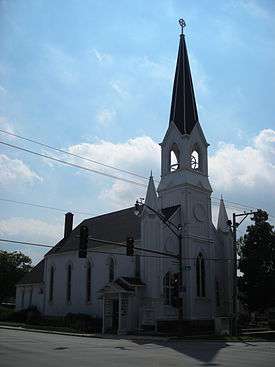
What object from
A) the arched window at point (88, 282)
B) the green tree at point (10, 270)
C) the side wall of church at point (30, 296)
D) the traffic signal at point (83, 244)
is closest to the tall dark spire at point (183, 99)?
the arched window at point (88, 282)

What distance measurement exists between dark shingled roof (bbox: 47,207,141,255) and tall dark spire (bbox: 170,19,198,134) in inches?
409

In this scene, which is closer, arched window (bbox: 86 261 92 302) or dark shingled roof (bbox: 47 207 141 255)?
dark shingled roof (bbox: 47 207 141 255)

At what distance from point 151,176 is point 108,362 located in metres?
26.8

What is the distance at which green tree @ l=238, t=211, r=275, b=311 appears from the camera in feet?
136

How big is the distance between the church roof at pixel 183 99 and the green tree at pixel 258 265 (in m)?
11.2

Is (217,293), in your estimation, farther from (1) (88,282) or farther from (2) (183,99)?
(2) (183,99)

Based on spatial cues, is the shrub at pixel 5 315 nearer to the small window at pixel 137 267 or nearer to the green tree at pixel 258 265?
the small window at pixel 137 267

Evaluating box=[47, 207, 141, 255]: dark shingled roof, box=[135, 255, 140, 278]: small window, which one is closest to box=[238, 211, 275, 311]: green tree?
box=[135, 255, 140, 278]: small window

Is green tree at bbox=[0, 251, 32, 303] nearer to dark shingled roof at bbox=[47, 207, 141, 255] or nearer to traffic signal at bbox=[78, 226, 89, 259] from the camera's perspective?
dark shingled roof at bbox=[47, 207, 141, 255]

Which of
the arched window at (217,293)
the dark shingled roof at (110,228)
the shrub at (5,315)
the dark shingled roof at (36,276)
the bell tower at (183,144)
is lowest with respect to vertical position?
the shrub at (5,315)

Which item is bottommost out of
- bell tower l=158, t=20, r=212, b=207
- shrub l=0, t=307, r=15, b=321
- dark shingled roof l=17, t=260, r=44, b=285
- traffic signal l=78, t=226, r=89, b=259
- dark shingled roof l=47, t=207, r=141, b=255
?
shrub l=0, t=307, r=15, b=321

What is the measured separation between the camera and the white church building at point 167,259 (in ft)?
128

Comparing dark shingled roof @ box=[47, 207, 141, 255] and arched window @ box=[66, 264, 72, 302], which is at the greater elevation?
dark shingled roof @ box=[47, 207, 141, 255]

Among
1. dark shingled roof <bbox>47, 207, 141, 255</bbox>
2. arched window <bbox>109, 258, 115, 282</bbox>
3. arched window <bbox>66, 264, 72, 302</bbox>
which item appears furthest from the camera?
arched window <bbox>66, 264, 72, 302</bbox>
